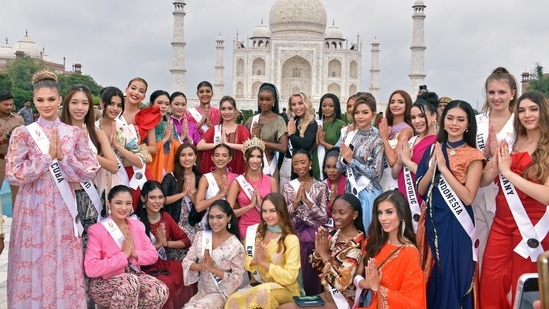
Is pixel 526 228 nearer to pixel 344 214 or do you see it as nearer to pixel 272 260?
pixel 344 214

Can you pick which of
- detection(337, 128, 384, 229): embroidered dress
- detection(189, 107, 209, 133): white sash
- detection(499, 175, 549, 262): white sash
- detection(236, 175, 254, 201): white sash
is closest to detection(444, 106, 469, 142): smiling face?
detection(499, 175, 549, 262): white sash

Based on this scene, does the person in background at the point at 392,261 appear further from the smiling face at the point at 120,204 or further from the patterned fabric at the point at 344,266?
the smiling face at the point at 120,204

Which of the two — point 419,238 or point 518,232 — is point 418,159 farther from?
point 518,232

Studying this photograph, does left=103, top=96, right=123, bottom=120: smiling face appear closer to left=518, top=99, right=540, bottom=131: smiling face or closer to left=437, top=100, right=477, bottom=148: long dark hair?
left=437, top=100, right=477, bottom=148: long dark hair

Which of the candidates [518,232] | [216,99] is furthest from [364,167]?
[216,99]

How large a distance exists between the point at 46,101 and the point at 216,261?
1.64 m

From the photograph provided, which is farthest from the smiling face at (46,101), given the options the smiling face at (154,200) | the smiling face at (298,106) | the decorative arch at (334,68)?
the decorative arch at (334,68)

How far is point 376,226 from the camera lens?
150 inches

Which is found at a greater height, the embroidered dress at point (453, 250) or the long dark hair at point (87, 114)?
the long dark hair at point (87, 114)

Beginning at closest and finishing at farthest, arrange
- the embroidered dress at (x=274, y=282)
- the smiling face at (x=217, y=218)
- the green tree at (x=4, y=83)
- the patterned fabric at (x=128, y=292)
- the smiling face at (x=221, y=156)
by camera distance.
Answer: the patterned fabric at (x=128, y=292), the embroidered dress at (x=274, y=282), the smiling face at (x=217, y=218), the smiling face at (x=221, y=156), the green tree at (x=4, y=83)

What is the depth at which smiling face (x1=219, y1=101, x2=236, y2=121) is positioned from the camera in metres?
5.72

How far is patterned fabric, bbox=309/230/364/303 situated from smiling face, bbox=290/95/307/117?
1998mm

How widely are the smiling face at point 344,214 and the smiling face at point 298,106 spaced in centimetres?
178

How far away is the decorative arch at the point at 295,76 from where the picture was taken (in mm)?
43344
